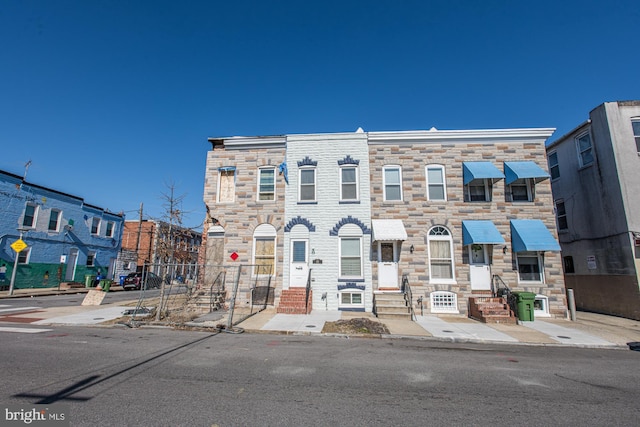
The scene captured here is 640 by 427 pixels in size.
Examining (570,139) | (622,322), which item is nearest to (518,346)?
(622,322)

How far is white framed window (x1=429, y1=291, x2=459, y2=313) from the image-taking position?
14062mm

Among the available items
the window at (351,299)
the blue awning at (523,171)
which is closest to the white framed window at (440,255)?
the window at (351,299)

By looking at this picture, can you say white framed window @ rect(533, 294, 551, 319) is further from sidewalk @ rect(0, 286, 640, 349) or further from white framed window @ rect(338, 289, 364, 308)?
white framed window @ rect(338, 289, 364, 308)

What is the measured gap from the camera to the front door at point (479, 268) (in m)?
14.2

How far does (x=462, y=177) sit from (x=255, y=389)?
13607mm

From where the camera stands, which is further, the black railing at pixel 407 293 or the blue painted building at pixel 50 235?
the blue painted building at pixel 50 235

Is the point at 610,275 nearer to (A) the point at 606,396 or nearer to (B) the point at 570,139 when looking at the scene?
(B) the point at 570,139

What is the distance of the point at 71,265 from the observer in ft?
90.3

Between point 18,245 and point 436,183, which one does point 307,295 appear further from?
point 18,245

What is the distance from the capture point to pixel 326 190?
15.6 m

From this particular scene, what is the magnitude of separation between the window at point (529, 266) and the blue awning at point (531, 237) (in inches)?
25.5

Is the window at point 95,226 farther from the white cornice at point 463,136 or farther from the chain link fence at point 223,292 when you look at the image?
the white cornice at point 463,136

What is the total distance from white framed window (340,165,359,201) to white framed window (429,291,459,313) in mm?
5840

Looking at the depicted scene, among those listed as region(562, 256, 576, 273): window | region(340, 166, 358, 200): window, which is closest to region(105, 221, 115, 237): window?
region(340, 166, 358, 200): window
